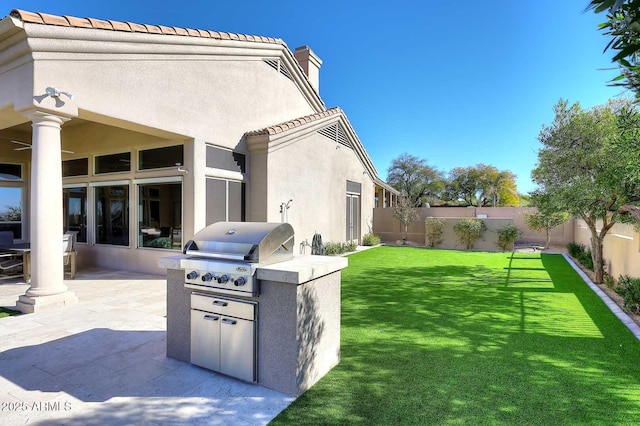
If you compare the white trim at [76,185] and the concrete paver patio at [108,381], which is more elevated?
the white trim at [76,185]

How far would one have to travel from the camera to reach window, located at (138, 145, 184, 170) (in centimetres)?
973

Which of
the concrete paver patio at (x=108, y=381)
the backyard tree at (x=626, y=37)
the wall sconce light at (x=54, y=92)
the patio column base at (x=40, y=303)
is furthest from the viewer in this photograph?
the patio column base at (x=40, y=303)

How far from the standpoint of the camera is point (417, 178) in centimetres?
5025

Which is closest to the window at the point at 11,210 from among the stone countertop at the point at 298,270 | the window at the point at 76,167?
the window at the point at 76,167

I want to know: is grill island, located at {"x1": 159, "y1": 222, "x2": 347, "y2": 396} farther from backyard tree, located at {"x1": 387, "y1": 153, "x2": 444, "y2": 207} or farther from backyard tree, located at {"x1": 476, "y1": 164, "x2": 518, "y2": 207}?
backyard tree, located at {"x1": 476, "y1": 164, "x2": 518, "y2": 207}

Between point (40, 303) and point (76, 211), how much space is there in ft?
21.6

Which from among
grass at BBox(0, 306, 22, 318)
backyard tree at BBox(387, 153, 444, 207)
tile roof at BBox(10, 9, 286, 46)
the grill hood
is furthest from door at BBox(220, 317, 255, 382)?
A: backyard tree at BBox(387, 153, 444, 207)

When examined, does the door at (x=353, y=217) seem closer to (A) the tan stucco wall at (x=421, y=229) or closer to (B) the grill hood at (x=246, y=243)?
(A) the tan stucco wall at (x=421, y=229)

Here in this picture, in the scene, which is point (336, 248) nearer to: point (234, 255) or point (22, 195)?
point (234, 255)

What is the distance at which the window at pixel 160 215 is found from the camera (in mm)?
9766

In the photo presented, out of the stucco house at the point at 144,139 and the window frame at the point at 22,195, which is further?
the window frame at the point at 22,195

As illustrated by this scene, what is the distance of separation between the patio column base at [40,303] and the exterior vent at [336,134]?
11.4 meters

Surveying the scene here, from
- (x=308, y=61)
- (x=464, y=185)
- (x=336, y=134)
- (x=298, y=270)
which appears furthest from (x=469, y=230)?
(x=464, y=185)

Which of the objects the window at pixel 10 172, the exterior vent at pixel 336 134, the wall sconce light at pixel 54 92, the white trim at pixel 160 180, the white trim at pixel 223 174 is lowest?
the white trim at pixel 160 180
